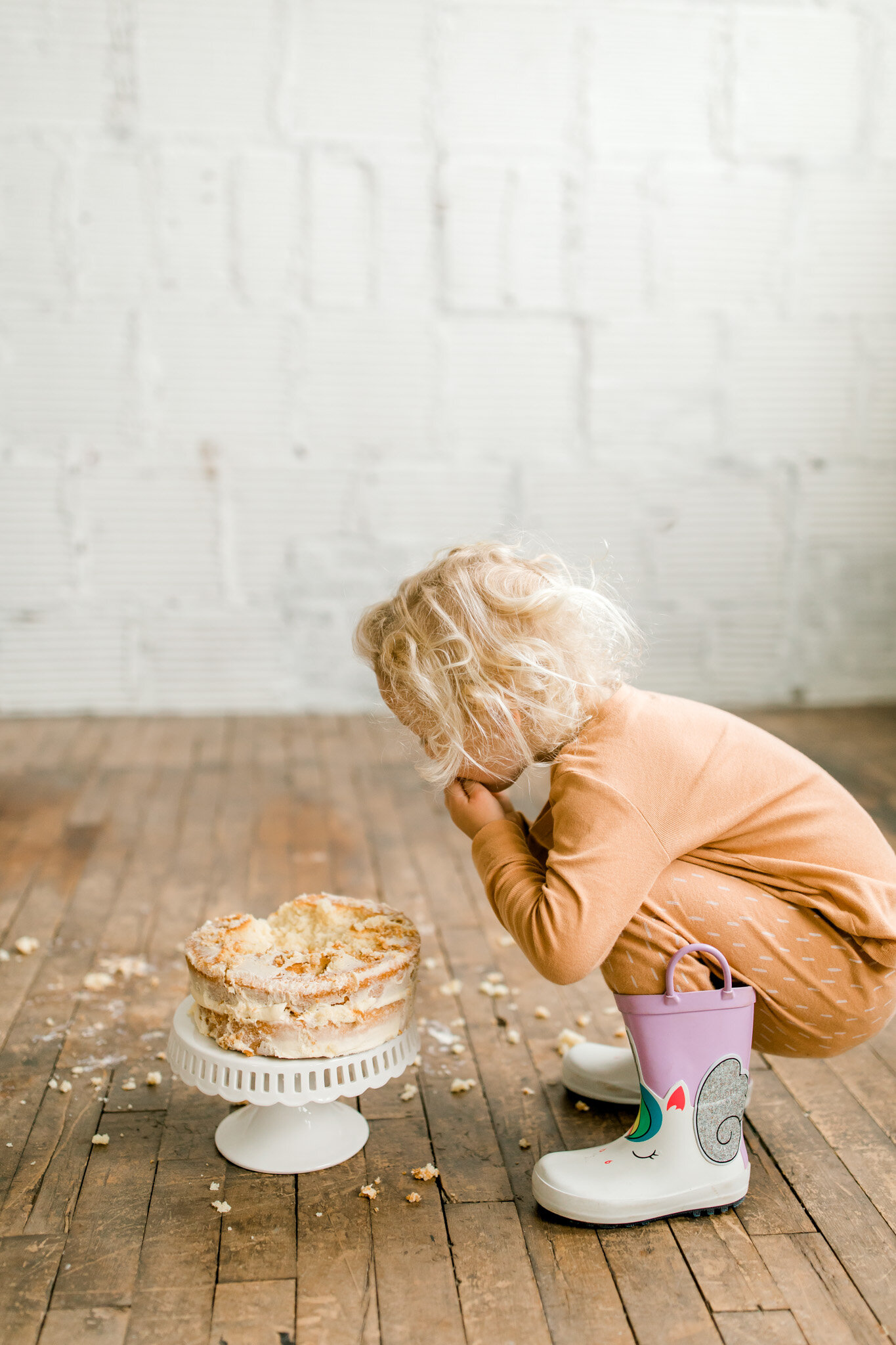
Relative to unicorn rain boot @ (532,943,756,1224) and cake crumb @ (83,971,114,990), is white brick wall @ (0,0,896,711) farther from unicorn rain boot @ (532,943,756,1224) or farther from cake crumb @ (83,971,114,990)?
unicorn rain boot @ (532,943,756,1224)

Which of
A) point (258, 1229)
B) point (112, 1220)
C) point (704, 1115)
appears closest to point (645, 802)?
point (704, 1115)

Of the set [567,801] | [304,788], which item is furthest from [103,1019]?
[304,788]

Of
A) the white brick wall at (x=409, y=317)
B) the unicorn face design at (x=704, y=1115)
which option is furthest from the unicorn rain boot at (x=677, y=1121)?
the white brick wall at (x=409, y=317)

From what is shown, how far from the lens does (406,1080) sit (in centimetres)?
153

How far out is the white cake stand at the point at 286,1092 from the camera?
1227 millimetres

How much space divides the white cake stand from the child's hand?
24 cm

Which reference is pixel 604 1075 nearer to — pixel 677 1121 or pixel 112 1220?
pixel 677 1121

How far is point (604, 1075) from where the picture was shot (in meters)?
1.47

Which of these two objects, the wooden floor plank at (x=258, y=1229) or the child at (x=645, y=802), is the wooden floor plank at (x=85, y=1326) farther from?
the child at (x=645, y=802)

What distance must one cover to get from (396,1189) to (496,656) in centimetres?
60

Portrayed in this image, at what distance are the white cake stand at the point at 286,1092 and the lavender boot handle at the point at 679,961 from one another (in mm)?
304

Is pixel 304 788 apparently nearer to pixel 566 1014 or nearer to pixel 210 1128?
pixel 566 1014

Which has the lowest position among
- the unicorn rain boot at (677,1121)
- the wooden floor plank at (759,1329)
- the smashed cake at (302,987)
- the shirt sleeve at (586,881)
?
the wooden floor plank at (759,1329)

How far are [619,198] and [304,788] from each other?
196cm
